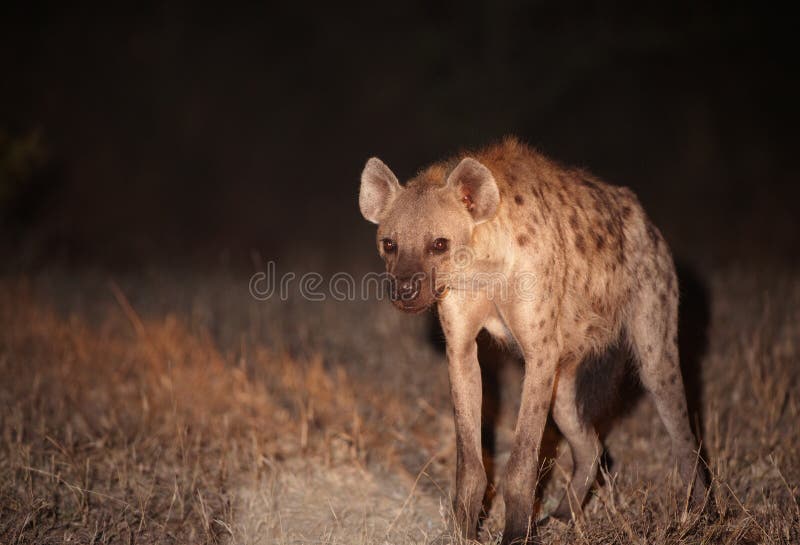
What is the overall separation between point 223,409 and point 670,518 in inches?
87.2

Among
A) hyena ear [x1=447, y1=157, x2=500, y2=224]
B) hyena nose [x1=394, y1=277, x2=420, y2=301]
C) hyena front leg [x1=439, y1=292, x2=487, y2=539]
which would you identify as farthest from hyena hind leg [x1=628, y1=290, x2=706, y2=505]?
hyena nose [x1=394, y1=277, x2=420, y2=301]

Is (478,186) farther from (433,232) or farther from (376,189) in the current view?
(376,189)

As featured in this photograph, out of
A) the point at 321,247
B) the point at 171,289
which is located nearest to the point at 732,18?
the point at 321,247

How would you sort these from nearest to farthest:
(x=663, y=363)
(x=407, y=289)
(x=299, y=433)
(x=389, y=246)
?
(x=407, y=289)
(x=389, y=246)
(x=663, y=363)
(x=299, y=433)

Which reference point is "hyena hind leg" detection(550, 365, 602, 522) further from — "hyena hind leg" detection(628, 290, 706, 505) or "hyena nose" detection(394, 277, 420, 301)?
"hyena nose" detection(394, 277, 420, 301)

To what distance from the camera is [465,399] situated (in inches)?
108

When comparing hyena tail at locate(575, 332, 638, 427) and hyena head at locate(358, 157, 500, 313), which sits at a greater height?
hyena head at locate(358, 157, 500, 313)

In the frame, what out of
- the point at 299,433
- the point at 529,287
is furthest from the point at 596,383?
the point at 299,433

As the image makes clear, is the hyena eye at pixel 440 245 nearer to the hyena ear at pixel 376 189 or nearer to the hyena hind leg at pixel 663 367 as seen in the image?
the hyena ear at pixel 376 189

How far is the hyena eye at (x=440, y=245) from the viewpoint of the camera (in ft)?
8.54

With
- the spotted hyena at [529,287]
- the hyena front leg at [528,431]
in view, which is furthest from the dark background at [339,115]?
the hyena front leg at [528,431]

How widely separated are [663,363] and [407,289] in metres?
1.13

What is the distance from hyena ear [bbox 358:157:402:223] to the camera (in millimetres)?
2770

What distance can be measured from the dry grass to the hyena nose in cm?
78
